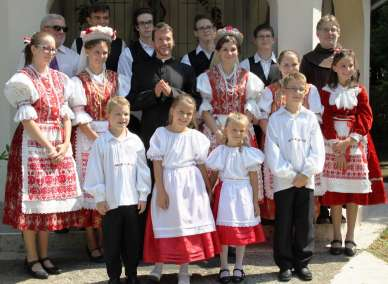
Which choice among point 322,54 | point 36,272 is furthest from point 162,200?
point 322,54

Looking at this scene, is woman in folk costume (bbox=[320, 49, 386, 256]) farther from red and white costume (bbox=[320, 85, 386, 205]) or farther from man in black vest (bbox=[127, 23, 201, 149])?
man in black vest (bbox=[127, 23, 201, 149])

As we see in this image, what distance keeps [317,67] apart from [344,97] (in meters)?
0.45

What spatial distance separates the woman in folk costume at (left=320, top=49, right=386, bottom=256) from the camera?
209 inches

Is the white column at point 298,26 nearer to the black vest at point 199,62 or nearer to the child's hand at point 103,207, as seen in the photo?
the black vest at point 199,62

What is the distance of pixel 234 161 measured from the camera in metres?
4.71

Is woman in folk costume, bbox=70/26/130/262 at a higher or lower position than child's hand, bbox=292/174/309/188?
higher

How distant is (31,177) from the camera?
4.75 meters

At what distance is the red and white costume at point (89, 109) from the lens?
196 inches

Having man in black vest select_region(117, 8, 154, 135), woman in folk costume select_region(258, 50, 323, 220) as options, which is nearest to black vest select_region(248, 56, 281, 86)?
woman in folk costume select_region(258, 50, 323, 220)

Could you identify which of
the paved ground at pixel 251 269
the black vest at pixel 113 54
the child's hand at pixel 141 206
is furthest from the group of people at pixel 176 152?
the black vest at pixel 113 54

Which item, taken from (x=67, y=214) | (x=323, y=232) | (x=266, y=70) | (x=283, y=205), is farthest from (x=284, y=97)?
(x=67, y=214)

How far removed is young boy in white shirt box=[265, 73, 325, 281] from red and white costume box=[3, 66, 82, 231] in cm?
156

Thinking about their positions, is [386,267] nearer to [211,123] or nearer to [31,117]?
[211,123]

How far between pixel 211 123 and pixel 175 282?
1.29m
